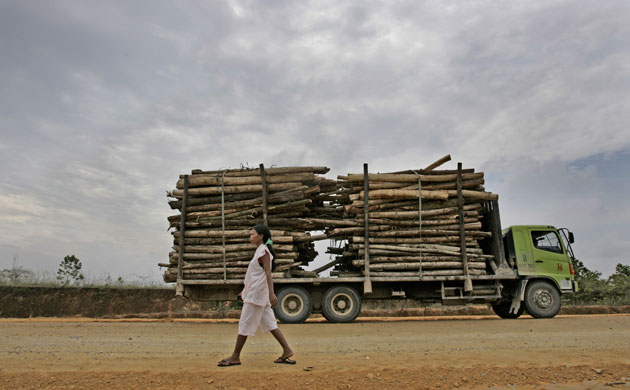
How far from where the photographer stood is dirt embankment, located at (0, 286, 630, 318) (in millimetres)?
16672

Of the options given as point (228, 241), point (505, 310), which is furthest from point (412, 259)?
point (228, 241)

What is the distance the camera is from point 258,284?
558 centimetres

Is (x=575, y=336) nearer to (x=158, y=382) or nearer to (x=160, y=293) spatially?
(x=158, y=382)

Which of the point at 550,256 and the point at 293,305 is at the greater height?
the point at 550,256

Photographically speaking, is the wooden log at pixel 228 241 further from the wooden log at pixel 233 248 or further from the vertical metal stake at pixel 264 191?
the vertical metal stake at pixel 264 191

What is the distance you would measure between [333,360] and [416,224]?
7.32 meters

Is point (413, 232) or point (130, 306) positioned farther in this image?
point (130, 306)

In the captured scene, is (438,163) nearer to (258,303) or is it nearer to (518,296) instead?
(518,296)

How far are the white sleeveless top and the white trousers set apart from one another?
0.10 metres

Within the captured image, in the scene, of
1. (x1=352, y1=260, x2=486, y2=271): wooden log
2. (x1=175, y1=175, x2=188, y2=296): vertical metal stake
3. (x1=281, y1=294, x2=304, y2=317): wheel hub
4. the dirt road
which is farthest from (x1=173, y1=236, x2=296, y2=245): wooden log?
the dirt road

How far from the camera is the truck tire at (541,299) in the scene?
12289mm

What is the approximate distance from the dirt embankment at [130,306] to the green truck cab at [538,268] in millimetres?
4778

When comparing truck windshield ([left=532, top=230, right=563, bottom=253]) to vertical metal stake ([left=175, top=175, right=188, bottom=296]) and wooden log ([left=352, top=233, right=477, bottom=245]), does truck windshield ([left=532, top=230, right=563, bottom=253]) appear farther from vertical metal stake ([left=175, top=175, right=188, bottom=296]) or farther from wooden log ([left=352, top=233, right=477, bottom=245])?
vertical metal stake ([left=175, top=175, right=188, bottom=296])

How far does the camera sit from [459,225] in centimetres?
1253
